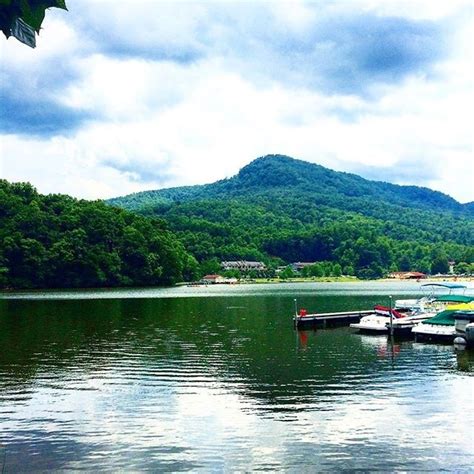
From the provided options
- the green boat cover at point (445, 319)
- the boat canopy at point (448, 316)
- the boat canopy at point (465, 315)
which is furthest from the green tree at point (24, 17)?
the green boat cover at point (445, 319)

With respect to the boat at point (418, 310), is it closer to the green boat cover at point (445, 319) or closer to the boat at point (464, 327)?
the green boat cover at point (445, 319)

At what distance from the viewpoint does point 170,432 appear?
65.1 ft

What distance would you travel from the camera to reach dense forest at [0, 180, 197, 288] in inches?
5404

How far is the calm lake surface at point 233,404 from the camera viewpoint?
17.2 metres

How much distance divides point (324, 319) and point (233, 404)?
34.1 m

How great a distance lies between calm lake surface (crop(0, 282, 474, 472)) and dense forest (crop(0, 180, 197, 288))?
9623 cm

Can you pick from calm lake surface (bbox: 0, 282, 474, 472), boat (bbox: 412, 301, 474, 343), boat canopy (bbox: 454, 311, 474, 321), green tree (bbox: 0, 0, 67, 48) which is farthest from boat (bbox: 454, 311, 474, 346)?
green tree (bbox: 0, 0, 67, 48)

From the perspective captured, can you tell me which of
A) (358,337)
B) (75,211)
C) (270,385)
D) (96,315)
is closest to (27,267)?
(75,211)

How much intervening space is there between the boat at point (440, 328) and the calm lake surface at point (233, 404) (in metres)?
1.53

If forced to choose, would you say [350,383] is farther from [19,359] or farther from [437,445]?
[19,359]

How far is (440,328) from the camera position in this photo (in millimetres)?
44031

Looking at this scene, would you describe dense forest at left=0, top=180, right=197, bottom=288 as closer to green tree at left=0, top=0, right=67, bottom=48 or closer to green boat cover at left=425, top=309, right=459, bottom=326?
green boat cover at left=425, top=309, right=459, bottom=326

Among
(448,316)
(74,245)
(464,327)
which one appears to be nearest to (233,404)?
(464,327)

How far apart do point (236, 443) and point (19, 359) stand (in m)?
21.5
